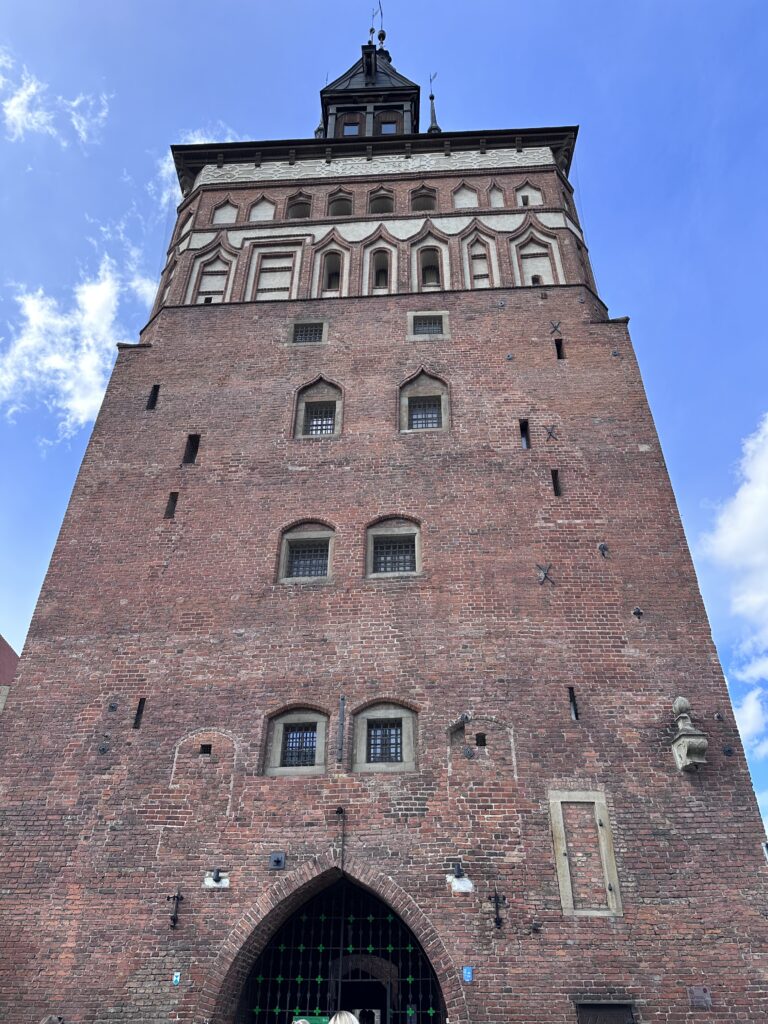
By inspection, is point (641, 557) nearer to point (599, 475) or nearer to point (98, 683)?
point (599, 475)

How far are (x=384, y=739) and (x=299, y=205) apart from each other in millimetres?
13490

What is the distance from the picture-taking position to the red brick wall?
30.6 feet

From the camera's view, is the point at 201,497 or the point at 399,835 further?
the point at 201,497

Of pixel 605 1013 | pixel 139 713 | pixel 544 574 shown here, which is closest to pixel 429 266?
pixel 544 574

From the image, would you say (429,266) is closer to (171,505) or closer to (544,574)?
(171,505)

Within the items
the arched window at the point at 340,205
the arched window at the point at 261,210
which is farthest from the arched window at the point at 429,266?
the arched window at the point at 261,210

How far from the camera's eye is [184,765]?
35.2 ft

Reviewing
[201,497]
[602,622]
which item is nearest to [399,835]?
[602,622]

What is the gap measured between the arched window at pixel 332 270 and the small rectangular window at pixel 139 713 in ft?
32.3

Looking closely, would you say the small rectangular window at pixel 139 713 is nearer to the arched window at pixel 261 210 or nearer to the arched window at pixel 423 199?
the arched window at pixel 261 210

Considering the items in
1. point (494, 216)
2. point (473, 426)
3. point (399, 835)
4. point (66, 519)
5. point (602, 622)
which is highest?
point (494, 216)

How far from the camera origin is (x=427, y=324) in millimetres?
15734

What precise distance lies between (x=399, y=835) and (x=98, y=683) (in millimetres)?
4921

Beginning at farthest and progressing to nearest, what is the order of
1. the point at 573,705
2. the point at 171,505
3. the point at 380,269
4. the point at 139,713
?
the point at 380,269, the point at 171,505, the point at 139,713, the point at 573,705
